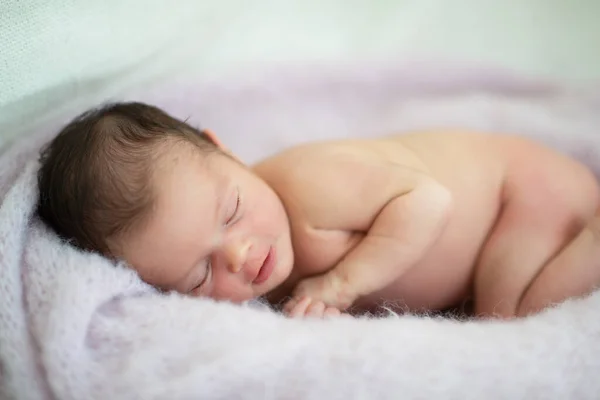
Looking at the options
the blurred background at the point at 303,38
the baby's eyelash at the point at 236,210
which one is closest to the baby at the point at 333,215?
the baby's eyelash at the point at 236,210

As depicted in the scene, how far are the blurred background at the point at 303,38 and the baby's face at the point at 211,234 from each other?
345 millimetres

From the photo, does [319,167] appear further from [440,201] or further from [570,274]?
[570,274]

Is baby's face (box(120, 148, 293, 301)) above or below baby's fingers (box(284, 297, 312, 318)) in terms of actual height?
above

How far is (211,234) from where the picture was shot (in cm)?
85

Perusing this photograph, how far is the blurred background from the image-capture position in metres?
1.11

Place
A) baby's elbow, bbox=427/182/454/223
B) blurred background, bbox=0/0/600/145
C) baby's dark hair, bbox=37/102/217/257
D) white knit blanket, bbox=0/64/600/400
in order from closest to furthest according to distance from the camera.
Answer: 1. white knit blanket, bbox=0/64/600/400
2. baby's dark hair, bbox=37/102/217/257
3. baby's elbow, bbox=427/182/454/223
4. blurred background, bbox=0/0/600/145

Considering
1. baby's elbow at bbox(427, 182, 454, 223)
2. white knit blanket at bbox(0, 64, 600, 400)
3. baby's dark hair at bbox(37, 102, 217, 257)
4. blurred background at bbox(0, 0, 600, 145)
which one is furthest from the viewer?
blurred background at bbox(0, 0, 600, 145)

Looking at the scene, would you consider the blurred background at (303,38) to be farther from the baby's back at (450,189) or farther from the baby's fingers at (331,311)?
the baby's fingers at (331,311)

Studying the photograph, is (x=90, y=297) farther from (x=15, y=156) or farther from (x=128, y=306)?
(x=15, y=156)

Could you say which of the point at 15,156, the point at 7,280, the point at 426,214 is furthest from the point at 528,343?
the point at 15,156

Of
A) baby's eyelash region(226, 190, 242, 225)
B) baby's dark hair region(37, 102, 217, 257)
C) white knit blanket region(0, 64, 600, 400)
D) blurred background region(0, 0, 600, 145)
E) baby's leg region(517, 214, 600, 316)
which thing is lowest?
baby's leg region(517, 214, 600, 316)

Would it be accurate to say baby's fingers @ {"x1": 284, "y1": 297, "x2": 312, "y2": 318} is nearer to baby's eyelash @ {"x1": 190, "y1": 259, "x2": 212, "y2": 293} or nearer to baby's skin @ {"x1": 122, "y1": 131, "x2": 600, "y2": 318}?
baby's skin @ {"x1": 122, "y1": 131, "x2": 600, "y2": 318}

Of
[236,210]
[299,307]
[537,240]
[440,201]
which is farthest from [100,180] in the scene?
[537,240]

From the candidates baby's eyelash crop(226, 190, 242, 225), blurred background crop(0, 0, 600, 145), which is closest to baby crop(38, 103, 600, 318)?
baby's eyelash crop(226, 190, 242, 225)
